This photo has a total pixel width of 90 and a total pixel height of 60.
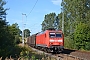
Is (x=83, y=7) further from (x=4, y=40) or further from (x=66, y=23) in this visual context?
(x=4, y=40)

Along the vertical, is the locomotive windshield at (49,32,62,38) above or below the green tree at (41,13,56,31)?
below

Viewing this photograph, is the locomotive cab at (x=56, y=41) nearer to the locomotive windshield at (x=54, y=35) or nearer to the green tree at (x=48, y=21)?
the locomotive windshield at (x=54, y=35)

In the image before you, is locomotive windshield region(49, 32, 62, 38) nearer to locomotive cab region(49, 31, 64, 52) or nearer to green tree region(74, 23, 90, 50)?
locomotive cab region(49, 31, 64, 52)

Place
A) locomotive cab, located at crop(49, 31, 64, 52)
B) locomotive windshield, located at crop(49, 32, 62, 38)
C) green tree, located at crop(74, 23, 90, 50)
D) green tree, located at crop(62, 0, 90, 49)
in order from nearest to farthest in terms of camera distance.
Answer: locomotive cab, located at crop(49, 31, 64, 52), locomotive windshield, located at crop(49, 32, 62, 38), green tree, located at crop(74, 23, 90, 50), green tree, located at crop(62, 0, 90, 49)

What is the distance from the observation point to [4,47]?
18.2m

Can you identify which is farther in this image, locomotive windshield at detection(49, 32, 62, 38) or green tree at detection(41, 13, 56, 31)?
green tree at detection(41, 13, 56, 31)

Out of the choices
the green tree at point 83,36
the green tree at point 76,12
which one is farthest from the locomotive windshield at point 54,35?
the green tree at point 76,12

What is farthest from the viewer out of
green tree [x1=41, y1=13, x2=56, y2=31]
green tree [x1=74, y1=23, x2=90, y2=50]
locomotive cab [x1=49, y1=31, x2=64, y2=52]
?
green tree [x1=41, y1=13, x2=56, y2=31]

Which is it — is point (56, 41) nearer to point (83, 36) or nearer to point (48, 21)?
point (83, 36)

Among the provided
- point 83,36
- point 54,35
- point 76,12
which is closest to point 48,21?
point 76,12

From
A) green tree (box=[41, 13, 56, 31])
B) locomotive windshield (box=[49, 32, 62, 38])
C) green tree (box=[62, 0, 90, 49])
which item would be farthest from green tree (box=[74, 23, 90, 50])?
green tree (box=[41, 13, 56, 31])

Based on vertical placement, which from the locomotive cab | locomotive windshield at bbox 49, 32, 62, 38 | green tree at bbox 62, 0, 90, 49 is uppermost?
green tree at bbox 62, 0, 90, 49

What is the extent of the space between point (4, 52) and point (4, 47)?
34.0 inches

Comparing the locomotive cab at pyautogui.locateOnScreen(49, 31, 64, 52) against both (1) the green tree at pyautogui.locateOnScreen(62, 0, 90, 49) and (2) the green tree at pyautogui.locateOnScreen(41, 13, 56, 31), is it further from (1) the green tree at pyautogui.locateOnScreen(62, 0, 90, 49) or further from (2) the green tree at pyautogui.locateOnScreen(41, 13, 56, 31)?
(2) the green tree at pyautogui.locateOnScreen(41, 13, 56, 31)
